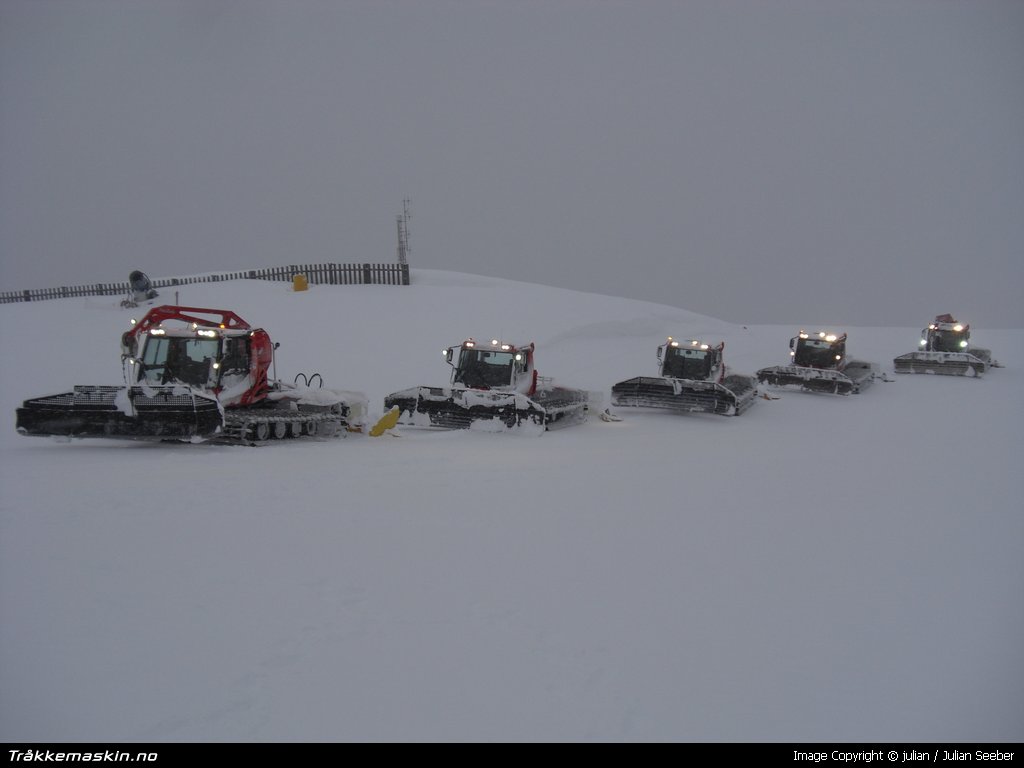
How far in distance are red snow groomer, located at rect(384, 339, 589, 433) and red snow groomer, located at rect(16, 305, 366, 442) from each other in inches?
50.0

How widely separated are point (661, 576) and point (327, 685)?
267 cm

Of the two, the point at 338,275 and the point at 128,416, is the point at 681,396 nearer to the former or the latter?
the point at 128,416

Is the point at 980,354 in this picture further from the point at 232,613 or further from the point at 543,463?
the point at 232,613

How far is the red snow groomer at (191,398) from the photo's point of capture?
10.7 m

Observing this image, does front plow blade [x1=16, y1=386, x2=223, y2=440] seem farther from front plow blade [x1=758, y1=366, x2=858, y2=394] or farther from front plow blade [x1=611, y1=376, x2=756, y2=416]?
front plow blade [x1=758, y1=366, x2=858, y2=394]

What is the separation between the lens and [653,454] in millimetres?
→ 11359

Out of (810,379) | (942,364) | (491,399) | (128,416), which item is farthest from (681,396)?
(942,364)

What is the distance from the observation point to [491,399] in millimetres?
14156

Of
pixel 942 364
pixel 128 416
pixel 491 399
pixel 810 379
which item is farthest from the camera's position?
pixel 942 364

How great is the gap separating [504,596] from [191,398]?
295 inches

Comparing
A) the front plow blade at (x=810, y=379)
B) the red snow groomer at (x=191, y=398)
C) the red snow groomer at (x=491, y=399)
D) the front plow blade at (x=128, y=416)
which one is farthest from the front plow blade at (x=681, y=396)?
the front plow blade at (x=128, y=416)

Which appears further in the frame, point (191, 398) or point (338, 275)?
point (338, 275)

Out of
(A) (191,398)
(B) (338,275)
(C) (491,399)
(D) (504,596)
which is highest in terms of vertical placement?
(B) (338,275)

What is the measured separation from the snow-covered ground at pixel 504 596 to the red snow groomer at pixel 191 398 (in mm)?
530
